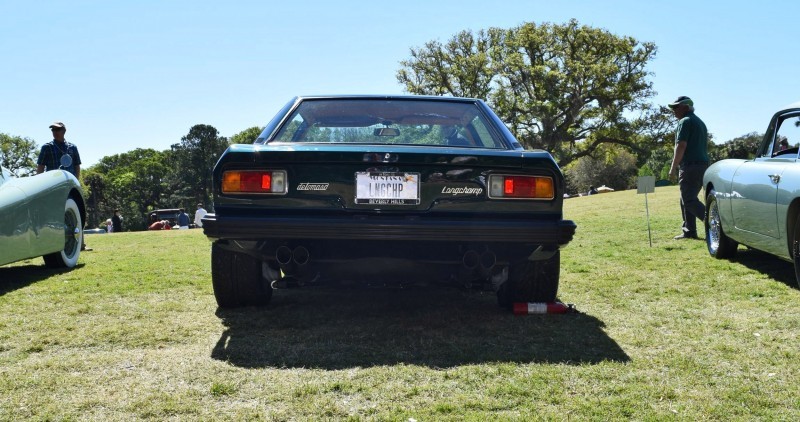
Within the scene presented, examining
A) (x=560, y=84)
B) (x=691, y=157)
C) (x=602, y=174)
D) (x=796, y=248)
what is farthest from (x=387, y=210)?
(x=602, y=174)

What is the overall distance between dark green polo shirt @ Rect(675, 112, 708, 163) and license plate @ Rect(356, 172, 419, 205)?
5478mm

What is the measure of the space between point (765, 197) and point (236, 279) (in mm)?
4068

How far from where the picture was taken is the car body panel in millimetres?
5027

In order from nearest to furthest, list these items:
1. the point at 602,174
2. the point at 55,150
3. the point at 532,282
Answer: the point at 532,282
the point at 55,150
the point at 602,174

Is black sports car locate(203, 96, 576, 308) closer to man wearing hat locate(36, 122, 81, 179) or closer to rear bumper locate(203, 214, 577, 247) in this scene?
rear bumper locate(203, 214, 577, 247)

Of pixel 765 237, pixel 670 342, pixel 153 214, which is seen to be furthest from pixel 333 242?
pixel 153 214

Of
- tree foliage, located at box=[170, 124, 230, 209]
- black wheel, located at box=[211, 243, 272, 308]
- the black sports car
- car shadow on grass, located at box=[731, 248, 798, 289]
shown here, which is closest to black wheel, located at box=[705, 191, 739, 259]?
car shadow on grass, located at box=[731, 248, 798, 289]

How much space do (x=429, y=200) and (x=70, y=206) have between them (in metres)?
4.98

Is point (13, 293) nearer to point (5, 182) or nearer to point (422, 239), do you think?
point (5, 182)

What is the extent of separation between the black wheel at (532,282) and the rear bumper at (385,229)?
64 centimetres

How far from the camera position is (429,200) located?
380cm

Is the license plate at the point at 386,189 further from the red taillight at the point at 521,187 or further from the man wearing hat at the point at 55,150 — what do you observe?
the man wearing hat at the point at 55,150

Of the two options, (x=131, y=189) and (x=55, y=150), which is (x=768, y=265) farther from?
(x=131, y=189)

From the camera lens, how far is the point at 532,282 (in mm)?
4484
